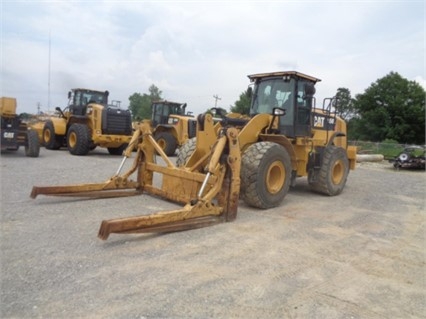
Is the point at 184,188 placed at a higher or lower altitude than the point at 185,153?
lower

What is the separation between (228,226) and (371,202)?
4.36m

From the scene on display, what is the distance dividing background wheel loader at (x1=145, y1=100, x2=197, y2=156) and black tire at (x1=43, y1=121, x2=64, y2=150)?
402cm

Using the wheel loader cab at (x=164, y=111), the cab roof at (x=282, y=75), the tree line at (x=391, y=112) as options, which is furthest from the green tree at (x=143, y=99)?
the cab roof at (x=282, y=75)

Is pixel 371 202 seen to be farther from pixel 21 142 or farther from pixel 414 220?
pixel 21 142

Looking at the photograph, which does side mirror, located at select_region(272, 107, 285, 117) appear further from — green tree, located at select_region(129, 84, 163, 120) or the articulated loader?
green tree, located at select_region(129, 84, 163, 120)

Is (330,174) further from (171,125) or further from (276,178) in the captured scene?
(171,125)

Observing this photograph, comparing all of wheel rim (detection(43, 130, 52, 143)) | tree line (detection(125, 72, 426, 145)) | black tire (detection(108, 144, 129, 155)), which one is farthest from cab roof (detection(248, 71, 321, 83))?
tree line (detection(125, 72, 426, 145))

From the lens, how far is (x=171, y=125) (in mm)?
16562

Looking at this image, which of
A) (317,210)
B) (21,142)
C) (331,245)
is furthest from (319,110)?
(21,142)

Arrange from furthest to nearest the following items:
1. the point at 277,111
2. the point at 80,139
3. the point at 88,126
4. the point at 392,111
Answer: the point at 392,111
the point at 88,126
the point at 80,139
the point at 277,111

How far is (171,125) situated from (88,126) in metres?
3.56

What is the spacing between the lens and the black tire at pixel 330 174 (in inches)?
328

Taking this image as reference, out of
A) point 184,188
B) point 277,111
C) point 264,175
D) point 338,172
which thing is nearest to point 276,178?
point 264,175

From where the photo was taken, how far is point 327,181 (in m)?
8.35
